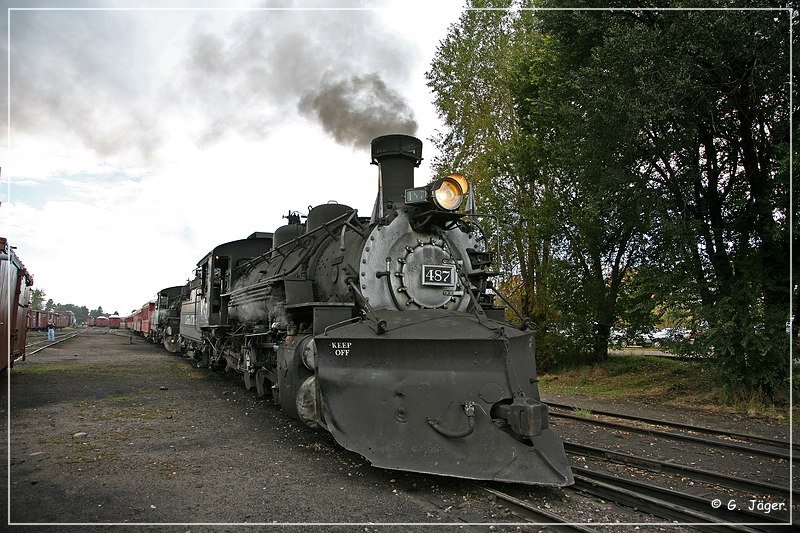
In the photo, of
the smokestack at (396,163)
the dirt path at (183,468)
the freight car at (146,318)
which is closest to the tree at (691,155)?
the smokestack at (396,163)

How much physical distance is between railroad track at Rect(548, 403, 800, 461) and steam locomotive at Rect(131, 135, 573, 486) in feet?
10.4

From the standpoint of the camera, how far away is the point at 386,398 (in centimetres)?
511

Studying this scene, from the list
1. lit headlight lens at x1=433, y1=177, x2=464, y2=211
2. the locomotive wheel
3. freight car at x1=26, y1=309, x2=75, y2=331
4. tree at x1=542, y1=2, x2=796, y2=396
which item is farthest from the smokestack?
freight car at x1=26, y1=309, x2=75, y2=331

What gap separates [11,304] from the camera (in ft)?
38.3

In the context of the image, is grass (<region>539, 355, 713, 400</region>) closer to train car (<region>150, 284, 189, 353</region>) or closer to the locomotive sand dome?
the locomotive sand dome

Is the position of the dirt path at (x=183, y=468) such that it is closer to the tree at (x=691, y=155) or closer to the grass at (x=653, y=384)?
the grass at (x=653, y=384)

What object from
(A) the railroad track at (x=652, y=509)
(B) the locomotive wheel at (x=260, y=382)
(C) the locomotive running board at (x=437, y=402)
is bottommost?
(A) the railroad track at (x=652, y=509)

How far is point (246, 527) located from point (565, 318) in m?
13.0

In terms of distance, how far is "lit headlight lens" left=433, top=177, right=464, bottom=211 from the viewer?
20.7 feet

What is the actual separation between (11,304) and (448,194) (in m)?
10.5

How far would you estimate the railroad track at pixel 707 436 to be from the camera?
6949 mm

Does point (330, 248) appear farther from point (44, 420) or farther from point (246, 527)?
point (44, 420)

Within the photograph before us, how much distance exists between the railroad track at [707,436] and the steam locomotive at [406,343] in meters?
3.18

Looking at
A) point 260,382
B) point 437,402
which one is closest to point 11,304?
point 260,382
